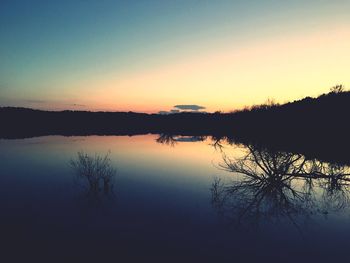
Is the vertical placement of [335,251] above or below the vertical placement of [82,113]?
below

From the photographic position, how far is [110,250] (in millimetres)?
10258

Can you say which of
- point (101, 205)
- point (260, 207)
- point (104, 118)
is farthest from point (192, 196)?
point (104, 118)

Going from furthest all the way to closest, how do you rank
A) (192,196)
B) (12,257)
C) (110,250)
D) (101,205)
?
(192,196)
(101,205)
(110,250)
(12,257)

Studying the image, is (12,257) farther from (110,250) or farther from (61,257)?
(110,250)

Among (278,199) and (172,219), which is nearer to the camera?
(172,219)

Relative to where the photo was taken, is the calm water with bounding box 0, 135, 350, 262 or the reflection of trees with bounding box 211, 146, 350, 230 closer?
the calm water with bounding box 0, 135, 350, 262

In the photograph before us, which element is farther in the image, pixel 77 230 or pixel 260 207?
pixel 260 207

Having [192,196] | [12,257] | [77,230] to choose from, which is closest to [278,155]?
[192,196]

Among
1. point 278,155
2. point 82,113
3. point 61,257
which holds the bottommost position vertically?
point 61,257

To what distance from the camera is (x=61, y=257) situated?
9.69 metres

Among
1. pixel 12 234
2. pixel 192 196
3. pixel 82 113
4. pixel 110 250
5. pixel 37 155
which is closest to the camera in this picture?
pixel 110 250

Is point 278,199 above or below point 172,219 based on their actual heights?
above

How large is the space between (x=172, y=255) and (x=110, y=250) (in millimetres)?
2418

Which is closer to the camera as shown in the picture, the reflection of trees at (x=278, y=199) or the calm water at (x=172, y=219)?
the calm water at (x=172, y=219)
